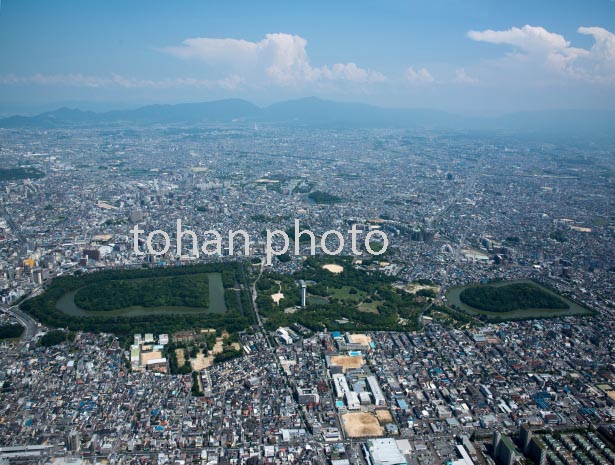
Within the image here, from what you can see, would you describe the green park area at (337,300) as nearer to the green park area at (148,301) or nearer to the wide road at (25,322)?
the green park area at (148,301)

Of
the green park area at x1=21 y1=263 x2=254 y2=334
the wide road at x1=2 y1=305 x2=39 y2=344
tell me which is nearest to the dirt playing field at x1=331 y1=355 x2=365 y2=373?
the green park area at x1=21 y1=263 x2=254 y2=334

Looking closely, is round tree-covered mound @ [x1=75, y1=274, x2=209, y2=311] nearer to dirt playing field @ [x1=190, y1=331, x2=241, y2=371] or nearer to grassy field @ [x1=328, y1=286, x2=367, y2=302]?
dirt playing field @ [x1=190, y1=331, x2=241, y2=371]

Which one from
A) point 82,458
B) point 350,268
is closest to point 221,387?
point 82,458

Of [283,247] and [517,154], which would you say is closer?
[283,247]

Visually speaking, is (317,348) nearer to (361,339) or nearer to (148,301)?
(361,339)

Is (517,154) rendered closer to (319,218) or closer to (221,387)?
(319,218)
